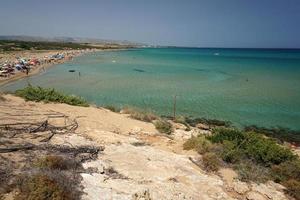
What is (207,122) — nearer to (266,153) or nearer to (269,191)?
(266,153)

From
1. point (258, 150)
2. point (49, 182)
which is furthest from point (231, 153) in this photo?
point (49, 182)

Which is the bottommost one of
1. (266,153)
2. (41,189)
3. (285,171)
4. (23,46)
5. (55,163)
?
(23,46)

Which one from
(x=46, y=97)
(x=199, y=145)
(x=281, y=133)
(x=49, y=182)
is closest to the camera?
(x=49, y=182)

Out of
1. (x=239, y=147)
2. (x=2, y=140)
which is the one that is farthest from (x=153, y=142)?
(x=2, y=140)

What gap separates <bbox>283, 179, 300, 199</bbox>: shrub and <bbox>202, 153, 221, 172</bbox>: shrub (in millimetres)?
1996

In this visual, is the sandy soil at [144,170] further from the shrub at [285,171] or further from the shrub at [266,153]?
the shrub at [266,153]

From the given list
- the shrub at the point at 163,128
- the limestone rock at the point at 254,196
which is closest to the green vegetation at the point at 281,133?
the shrub at the point at 163,128

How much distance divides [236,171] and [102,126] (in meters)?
5.97

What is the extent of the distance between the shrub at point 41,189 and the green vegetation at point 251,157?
192 inches

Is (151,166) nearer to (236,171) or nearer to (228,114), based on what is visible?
(236,171)

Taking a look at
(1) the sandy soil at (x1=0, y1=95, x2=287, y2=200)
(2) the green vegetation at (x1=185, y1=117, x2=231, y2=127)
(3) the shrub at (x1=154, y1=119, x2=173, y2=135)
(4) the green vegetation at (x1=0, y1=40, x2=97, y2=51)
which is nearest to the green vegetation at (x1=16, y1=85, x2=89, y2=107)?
(1) the sandy soil at (x1=0, y1=95, x2=287, y2=200)

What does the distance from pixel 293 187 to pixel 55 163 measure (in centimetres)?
648

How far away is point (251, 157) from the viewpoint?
34.6 feet

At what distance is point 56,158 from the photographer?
24.6ft
